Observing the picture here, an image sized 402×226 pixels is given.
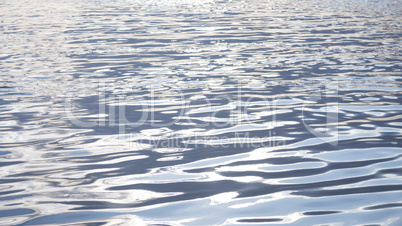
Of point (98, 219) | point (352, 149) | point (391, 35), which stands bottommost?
point (98, 219)

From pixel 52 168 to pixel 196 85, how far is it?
4032mm

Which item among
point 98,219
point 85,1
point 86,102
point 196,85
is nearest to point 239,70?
point 196,85

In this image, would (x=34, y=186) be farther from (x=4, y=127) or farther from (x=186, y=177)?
(x=4, y=127)

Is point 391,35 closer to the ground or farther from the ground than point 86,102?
farther from the ground

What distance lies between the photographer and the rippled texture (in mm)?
4121

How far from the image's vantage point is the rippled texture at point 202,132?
4.12 metres

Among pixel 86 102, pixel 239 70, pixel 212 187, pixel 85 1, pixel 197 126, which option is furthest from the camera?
pixel 85 1

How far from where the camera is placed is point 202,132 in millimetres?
6090

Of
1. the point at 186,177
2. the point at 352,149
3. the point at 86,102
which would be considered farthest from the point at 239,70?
the point at 186,177

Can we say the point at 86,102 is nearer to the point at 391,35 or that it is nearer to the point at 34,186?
the point at 34,186

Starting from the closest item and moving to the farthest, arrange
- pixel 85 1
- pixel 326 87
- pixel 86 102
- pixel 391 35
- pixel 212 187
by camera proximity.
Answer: pixel 212 187, pixel 86 102, pixel 326 87, pixel 391 35, pixel 85 1

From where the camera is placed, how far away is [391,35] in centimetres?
1407

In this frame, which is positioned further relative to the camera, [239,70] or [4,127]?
[239,70]

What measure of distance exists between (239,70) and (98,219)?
6.30 metres
